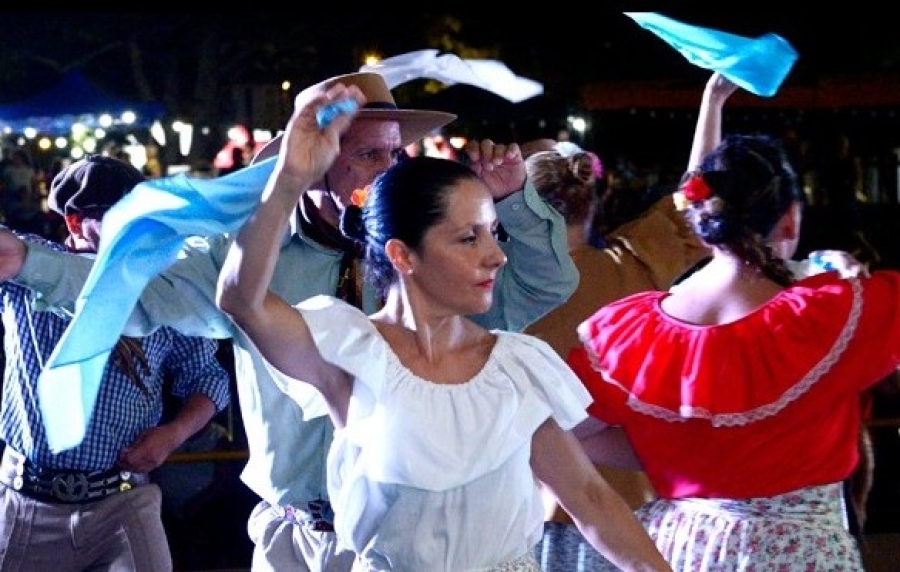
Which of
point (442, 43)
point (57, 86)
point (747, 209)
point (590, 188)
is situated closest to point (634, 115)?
point (442, 43)

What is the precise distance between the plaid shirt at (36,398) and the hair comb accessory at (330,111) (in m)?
1.88

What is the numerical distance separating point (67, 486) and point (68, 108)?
14.6 metres

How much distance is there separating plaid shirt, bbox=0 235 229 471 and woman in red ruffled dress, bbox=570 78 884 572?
149 cm

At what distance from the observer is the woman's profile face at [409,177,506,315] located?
3.24 m

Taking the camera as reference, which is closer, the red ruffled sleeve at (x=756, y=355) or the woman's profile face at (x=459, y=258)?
the woman's profile face at (x=459, y=258)

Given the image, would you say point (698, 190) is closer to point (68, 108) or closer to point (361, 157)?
point (361, 157)

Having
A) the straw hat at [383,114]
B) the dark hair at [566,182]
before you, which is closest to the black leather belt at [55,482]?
the straw hat at [383,114]

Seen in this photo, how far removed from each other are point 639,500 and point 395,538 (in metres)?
1.81

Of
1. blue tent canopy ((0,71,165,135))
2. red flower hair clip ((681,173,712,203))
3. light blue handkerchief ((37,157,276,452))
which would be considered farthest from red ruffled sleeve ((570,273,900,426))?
blue tent canopy ((0,71,165,135))

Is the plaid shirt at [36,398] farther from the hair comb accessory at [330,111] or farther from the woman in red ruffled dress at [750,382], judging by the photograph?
the hair comb accessory at [330,111]

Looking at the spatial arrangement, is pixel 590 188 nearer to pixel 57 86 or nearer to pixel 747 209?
pixel 747 209

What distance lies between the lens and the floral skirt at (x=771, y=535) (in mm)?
3855

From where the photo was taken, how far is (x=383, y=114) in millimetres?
4117

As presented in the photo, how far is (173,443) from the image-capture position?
4887 millimetres
